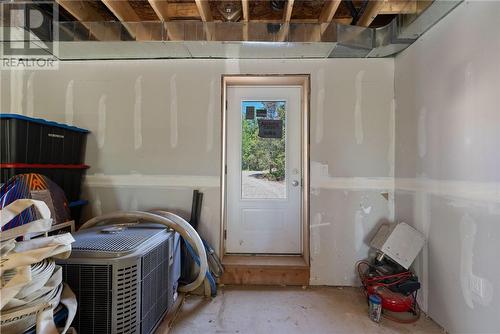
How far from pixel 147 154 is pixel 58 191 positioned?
32.0 inches

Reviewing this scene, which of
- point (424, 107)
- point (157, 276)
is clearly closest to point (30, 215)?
point (157, 276)

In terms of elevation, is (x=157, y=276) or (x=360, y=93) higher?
(x=360, y=93)

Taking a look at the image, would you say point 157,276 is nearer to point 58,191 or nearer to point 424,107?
point 58,191

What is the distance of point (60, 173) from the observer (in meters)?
2.30

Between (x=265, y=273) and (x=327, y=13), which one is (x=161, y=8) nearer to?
(x=327, y=13)

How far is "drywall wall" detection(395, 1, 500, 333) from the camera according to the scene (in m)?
1.56

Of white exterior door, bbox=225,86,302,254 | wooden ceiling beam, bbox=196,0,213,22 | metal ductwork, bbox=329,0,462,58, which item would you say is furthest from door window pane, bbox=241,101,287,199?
wooden ceiling beam, bbox=196,0,213,22

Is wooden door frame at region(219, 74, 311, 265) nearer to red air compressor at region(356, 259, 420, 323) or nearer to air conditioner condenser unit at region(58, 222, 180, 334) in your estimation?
red air compressor at region(356, 259, 420, 323)

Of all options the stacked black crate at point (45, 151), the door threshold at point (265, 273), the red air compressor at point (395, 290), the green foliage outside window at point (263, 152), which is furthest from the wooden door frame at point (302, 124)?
the stacked black crate at point (45, 151)

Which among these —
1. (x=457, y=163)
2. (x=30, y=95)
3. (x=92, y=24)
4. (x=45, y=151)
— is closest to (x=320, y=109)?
(x=457, y=163)

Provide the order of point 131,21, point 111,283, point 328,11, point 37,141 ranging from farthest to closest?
point 131,21
point 328,11
point 37,141
point 111,283

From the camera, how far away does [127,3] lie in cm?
216

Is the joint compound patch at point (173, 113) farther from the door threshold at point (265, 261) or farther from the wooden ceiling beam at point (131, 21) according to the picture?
the door threshold at point (265, 261)

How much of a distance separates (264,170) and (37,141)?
204 cm
